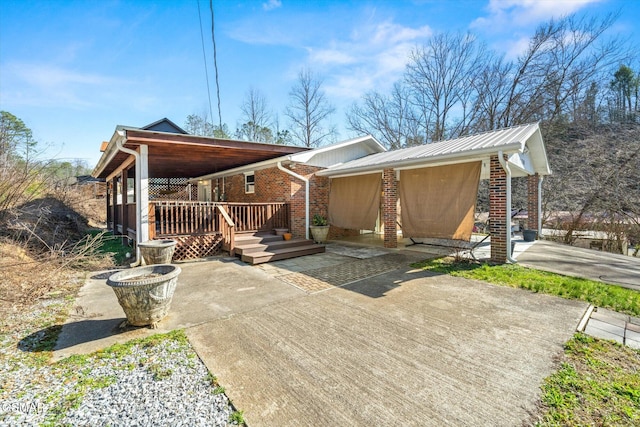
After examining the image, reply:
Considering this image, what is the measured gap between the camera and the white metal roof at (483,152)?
6.24 m

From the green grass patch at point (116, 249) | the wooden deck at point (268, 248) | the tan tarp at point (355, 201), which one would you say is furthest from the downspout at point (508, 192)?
the green grass patch at point (116, 249)

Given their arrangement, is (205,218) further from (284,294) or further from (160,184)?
(160,184)

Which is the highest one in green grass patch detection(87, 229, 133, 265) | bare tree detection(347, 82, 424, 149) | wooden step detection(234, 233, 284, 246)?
bare tree detection(347, 82, 424, 149)

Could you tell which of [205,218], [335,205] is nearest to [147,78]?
[205,218]

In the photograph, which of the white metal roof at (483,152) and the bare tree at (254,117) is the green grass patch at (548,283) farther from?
the bare tree at (254,117)

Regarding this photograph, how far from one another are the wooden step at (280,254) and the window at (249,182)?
4389mm

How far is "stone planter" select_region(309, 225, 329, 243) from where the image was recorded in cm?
978

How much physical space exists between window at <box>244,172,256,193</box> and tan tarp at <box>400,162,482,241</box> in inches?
243

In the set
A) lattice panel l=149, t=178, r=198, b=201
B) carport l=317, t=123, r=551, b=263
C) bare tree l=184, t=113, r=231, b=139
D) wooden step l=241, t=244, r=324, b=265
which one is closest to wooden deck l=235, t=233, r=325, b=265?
wooden step l=241, t=244, r=324, b=265

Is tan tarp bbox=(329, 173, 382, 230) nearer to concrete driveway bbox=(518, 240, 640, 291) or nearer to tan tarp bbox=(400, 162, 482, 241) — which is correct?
tan tarp bbox=(400, 162, 482, 241)

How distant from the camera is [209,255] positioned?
26.9 ft

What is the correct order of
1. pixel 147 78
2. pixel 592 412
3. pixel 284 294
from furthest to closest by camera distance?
pixel 147 78
pixel 284 294
pixel 592 412

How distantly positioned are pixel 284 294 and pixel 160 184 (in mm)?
15638

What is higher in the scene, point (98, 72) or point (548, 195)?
point (98, 72)
